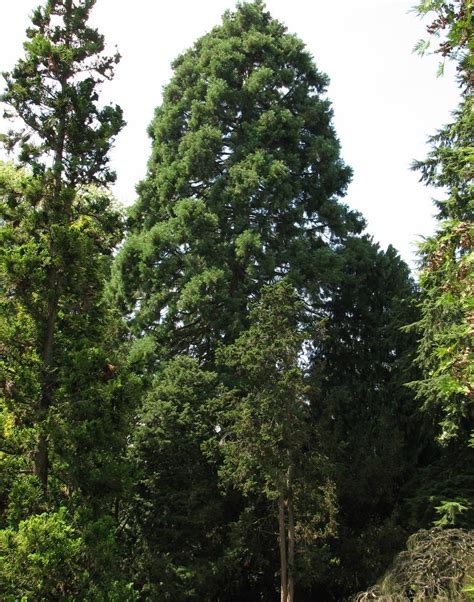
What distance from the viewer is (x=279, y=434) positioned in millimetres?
12805

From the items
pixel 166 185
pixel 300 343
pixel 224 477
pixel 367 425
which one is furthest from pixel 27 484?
pixel 166 185

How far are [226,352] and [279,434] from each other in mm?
2332

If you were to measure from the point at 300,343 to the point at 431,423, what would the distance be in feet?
15.4

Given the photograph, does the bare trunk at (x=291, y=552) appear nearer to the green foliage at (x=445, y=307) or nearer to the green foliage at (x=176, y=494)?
the green foliage at (x=176, y=494)

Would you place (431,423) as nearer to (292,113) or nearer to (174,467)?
(174,467)

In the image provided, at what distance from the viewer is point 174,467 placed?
14062 mm

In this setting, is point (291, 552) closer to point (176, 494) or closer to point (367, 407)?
point (176, 494)

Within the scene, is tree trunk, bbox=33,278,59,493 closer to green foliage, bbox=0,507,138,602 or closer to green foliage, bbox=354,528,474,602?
green foliage, bbox=0,507,138,602

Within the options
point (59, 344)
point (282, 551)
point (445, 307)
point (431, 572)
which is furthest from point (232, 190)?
point (431, 572)

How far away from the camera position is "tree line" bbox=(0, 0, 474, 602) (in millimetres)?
9547

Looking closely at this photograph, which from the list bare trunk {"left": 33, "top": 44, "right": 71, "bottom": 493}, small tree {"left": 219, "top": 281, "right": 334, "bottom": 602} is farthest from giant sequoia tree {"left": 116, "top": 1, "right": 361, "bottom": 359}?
bare trunk {"left": 33, "top": 44, "right": 71, "bottom": 493}

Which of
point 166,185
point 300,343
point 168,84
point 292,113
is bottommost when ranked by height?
point 300,343

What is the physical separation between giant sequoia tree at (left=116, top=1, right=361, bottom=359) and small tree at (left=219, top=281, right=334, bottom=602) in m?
2.54

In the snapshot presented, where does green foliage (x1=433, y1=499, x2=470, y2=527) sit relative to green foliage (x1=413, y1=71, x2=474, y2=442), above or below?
below
